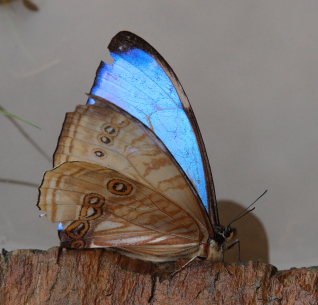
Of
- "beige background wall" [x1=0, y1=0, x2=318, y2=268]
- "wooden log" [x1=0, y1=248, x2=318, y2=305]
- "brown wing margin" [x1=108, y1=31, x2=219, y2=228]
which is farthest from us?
"beige background wall" [x1=0, y1=0, x2=318, y2=268]

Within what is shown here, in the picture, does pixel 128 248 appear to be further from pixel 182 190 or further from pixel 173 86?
pixel 173 86

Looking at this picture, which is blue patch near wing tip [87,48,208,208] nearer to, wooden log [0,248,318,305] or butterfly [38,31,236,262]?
butterfly [38,31,236,262]

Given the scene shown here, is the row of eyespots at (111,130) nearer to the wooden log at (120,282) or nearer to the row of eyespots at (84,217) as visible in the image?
the row of eyespots at (84,217)

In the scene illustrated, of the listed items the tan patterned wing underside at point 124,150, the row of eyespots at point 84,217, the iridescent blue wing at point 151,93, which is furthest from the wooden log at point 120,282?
the iridescent blue wing at point 151,93

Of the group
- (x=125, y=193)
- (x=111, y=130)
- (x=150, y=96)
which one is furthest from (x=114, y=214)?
(x=150, y=96)

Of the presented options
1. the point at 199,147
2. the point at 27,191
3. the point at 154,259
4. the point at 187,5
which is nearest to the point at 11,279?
the point at 154,259

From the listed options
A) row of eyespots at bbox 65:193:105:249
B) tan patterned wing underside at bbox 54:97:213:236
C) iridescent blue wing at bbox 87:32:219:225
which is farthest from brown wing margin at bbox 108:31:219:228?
row of eyespots at bbox 65:193:105:249

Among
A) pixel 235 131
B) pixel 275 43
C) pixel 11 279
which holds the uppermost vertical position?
pixel 275 43
